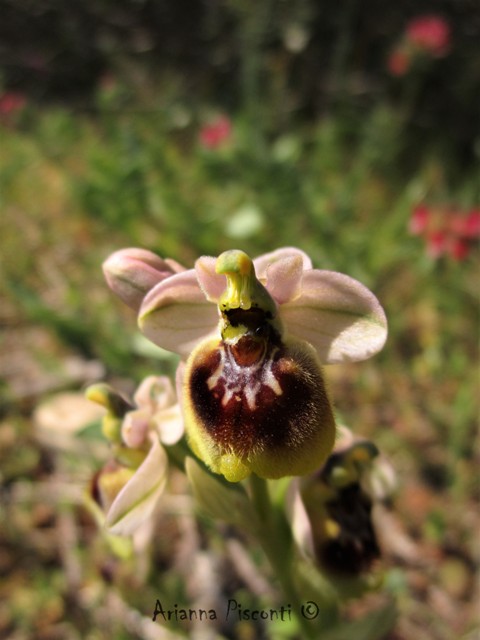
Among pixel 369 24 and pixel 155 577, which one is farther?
pixel 369 24

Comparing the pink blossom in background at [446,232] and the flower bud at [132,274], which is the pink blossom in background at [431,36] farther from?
the flower bud at [132,274]

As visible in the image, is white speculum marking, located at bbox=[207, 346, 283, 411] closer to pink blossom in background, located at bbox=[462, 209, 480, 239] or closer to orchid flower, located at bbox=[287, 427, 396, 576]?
orchid flower, located at bbox=[287, 427, 396, 576]

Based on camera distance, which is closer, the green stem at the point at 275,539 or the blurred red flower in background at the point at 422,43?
the green stem at the point at 275,539

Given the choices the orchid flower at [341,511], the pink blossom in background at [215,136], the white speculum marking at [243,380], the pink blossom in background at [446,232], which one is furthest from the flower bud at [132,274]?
the pink blossom in background at [215,136]

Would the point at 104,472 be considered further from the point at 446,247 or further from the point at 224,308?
the point at 446,247

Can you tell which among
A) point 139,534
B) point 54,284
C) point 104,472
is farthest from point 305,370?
point 54,284

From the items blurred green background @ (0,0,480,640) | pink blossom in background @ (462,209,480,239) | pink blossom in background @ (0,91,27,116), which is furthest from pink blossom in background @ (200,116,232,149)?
pink blossom in background @ (0,91,27,116)
